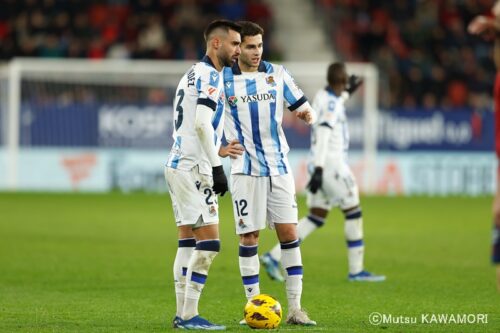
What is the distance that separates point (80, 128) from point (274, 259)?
13.7m

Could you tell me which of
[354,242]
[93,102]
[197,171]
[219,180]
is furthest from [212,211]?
[93,102]

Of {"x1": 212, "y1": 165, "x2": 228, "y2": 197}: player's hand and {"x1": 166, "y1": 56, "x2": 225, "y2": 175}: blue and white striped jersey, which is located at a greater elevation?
{"x1": 166, "y1": 56, "x2": 225, "y2": 175}: blue and white striped jersey

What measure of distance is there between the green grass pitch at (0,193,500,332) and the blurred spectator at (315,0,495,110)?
251 inches

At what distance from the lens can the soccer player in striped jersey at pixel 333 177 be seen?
12.1m

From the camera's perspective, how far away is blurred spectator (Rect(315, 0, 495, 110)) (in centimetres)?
2842

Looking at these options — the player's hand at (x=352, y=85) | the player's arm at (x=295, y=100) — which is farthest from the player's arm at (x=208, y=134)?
the player's hand at (x=352, y=85)

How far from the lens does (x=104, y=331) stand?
8.45m

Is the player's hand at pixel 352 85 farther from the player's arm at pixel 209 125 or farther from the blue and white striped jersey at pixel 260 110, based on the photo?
the player's arm at pixel 209 125

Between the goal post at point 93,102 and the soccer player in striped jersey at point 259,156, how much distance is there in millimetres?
16272

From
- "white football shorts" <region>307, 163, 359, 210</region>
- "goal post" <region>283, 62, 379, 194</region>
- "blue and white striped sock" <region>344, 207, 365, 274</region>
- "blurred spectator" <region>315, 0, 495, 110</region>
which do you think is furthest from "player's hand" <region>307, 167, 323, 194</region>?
"blurred spectator" <region>315, 0, 495, 110</region>

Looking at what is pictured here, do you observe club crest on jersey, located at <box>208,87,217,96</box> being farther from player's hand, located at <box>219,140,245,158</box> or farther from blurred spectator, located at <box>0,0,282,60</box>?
blurred spectator, located at <box>0,0,282,60</box>

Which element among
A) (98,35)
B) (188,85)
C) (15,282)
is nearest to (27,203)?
(98,35)

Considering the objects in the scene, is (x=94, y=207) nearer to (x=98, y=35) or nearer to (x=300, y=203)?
(x=300, y=203)

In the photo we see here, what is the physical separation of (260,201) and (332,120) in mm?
3263
